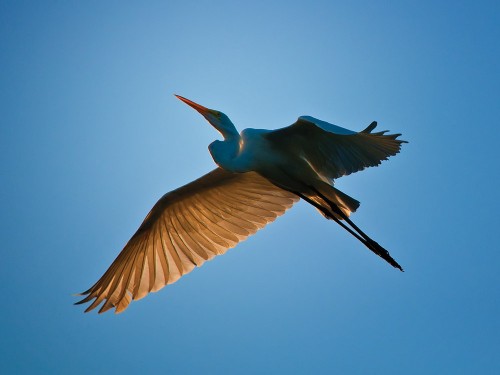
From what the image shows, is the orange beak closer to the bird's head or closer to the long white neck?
the bird's head

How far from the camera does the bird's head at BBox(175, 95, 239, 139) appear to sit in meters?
9.32

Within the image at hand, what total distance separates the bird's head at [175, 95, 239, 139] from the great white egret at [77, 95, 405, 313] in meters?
0.01

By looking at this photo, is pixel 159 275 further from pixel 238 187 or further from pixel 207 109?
pixel 207 109

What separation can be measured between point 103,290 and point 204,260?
1487 millimetres

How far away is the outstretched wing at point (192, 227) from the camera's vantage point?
33.9 feet

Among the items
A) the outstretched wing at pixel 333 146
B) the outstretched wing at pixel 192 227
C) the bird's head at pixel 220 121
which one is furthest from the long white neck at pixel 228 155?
the outstretched wing at pixel 192 227

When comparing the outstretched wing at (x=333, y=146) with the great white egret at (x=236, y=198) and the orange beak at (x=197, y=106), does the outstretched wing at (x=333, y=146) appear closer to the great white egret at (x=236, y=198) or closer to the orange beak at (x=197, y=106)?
the great white egret at (x=236, y=198)

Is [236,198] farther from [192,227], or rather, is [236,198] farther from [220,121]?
[220,121]

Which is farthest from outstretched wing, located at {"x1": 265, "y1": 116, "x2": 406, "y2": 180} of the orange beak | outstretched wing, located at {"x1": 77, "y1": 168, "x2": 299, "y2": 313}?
outstretched wing, located at {"x1": 77, "y1": 168, "x2": 299, "y2": 313}

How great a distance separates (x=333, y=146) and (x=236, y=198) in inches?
82.6

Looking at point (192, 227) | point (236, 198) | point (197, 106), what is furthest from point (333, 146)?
point (192, 227)

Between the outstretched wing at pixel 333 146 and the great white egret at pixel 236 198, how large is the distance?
0.01 m

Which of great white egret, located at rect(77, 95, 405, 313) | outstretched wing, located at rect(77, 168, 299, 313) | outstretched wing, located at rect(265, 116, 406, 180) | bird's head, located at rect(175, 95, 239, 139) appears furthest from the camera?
outstretched wing, located at rect(77, 168, 299, 313)

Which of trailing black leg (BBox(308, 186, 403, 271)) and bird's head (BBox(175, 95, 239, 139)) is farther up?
bird's head (BBox(175, 95, 239, 139))
